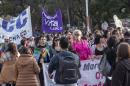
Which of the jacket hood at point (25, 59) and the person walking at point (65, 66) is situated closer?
the person walking at point (65, 66)

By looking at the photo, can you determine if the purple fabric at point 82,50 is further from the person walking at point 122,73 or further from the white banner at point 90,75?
the person walking at point 122,73

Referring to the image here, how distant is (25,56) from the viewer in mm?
11656

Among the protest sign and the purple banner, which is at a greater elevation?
the purple banner

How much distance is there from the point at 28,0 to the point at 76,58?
58.5 meters

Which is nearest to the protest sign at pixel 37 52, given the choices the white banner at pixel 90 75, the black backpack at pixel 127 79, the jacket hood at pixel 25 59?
the white banner at pixel 90 75

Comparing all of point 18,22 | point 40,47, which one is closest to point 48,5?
point 18,22

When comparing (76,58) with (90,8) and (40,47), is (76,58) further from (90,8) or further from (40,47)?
(90,8)

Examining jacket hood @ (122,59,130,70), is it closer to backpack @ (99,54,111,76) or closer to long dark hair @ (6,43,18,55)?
backpack @ (99,54,111,76)

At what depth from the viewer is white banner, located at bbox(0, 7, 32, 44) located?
1984cm

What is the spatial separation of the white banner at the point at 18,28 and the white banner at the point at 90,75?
20.7ft

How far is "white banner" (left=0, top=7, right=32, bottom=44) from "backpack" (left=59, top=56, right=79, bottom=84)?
891 cm

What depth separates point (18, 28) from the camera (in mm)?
20359

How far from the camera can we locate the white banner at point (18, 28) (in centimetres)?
1984

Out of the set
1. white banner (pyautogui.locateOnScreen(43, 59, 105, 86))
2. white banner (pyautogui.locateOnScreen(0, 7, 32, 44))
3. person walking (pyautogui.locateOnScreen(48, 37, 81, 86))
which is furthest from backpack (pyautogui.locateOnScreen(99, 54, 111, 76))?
white banner (pyautogui.locateOnScreen(0, 7, 32, 44))
